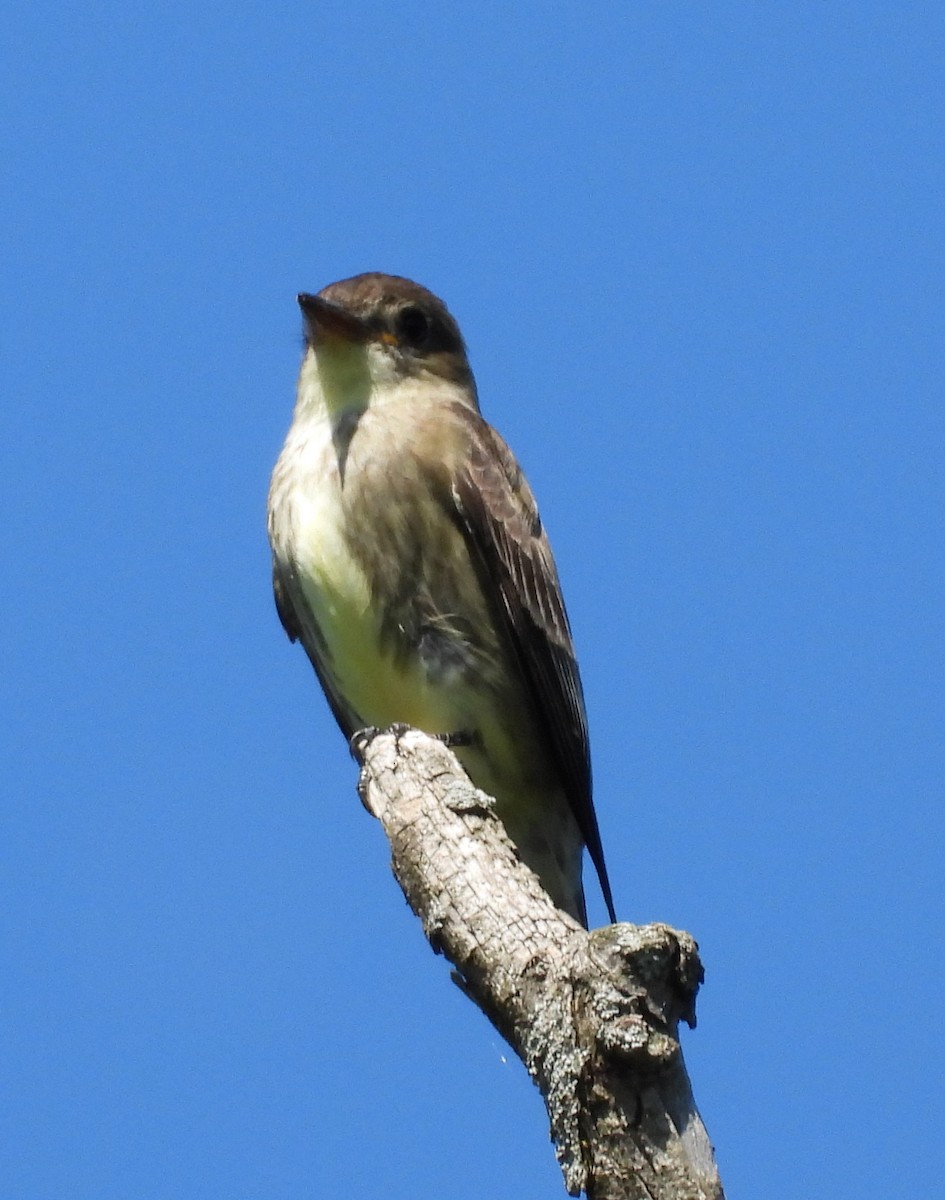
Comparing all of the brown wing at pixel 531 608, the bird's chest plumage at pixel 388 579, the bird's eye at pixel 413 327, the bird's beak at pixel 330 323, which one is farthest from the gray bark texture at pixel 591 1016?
the bird's eye at pixel 413 327

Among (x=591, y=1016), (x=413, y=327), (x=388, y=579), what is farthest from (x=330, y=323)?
(x=591, y=1016)

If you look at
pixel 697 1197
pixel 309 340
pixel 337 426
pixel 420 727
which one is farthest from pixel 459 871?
pixel 309 340

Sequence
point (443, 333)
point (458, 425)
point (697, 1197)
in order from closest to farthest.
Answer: point (697, 1197), point (458, 425), point (443, 333)

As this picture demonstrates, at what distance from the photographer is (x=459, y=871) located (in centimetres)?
511

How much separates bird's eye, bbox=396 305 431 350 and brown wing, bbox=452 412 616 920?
0.58 m

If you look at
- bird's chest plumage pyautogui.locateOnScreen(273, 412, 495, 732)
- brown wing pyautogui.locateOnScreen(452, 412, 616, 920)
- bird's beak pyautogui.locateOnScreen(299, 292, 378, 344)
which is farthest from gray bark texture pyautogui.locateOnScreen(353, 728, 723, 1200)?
bird's beak pyautogui.locateOnScreen(299, 292, 378, 344)

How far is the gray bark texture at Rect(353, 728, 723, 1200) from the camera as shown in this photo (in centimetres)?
408

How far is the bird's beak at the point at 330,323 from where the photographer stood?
7723 mm

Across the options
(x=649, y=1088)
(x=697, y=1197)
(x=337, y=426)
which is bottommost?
(x=697, y=1197)

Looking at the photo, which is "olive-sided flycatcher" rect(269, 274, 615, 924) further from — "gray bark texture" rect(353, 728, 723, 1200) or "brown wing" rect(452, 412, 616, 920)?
"gray bark texture" rect(353, 728, 723, 1200)

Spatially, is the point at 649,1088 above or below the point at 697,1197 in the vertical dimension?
above

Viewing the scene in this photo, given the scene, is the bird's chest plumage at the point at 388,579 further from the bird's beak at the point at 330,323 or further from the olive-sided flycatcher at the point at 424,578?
the bird's beak at the point at 330,323

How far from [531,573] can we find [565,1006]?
3.50 metres

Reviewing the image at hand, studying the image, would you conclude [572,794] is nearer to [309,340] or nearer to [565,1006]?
[309,340]
